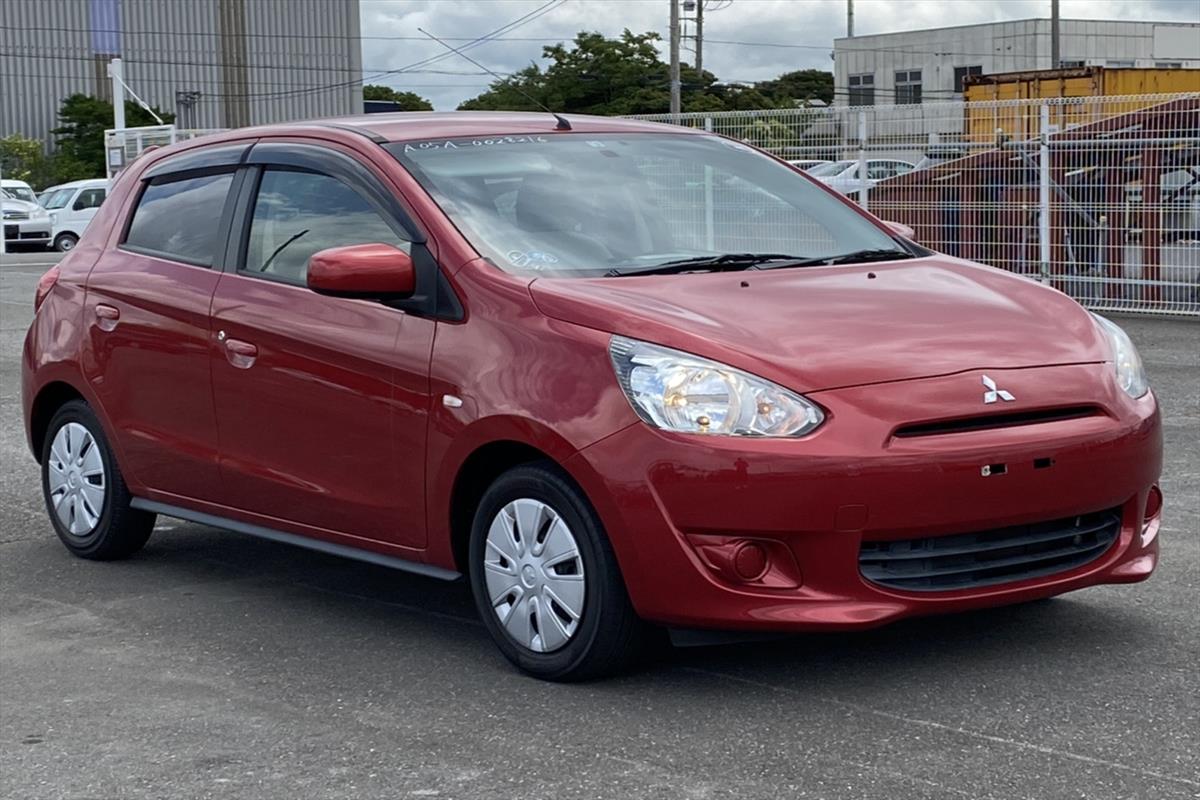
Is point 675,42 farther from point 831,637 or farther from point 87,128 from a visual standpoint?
point 831,637

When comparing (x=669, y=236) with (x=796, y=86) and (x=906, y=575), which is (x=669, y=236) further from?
(x=796, y=86)

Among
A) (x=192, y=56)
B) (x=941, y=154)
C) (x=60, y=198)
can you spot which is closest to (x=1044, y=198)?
(x=941, y=154)

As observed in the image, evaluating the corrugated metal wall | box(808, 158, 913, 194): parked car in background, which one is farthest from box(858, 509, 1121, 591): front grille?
the corrugated metal wall

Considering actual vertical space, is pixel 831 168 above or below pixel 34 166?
below

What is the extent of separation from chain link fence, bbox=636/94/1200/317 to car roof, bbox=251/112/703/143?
9498 millimetres

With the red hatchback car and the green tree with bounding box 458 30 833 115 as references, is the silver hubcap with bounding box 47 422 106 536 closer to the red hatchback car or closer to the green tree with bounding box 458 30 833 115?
the red hatchback car

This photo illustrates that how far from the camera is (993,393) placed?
4.71m

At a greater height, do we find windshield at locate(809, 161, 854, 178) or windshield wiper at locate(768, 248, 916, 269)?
windshield at locate(809, 161, 854, 178)

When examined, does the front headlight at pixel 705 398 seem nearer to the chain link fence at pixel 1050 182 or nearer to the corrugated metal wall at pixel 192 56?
the chain link fence at pixel 1050 182

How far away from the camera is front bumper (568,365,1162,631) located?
4.53 metres

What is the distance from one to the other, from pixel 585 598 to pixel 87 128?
6729 centimetres

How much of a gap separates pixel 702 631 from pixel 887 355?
2.78 ft

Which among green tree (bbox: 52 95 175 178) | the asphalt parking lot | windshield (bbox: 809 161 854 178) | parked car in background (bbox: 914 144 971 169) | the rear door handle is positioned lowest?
the asphalt parking lot

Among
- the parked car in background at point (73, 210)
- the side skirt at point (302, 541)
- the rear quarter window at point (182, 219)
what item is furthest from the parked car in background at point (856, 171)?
the parked car in background at point (73, 210)
